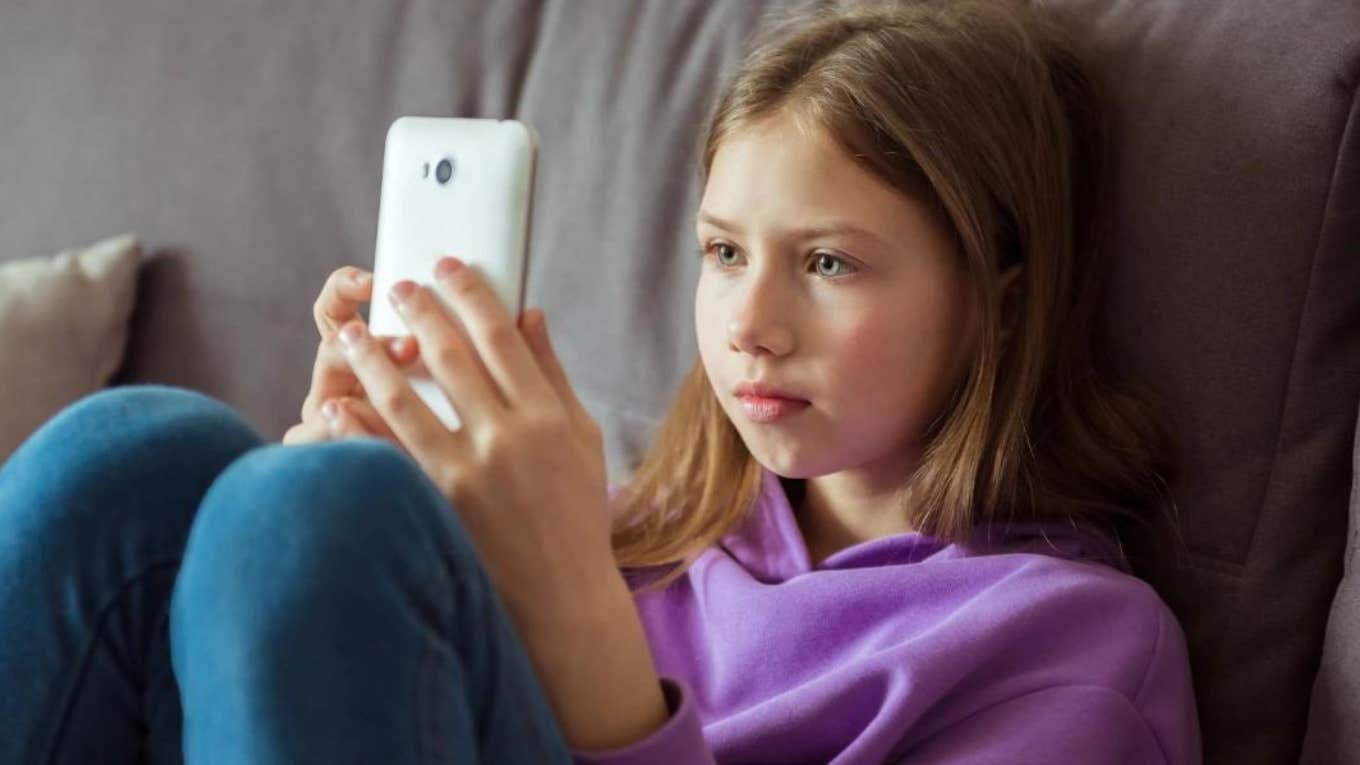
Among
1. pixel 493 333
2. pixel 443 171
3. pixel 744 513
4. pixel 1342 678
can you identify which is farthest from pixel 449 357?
pixel 1342 678

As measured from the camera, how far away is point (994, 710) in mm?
960

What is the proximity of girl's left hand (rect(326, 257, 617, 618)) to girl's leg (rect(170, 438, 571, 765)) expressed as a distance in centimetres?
12

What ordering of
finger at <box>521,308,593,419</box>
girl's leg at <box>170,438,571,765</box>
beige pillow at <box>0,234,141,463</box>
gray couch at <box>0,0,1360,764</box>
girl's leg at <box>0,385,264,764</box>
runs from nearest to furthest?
girl's leg at <box>170,438,571,765</box> → girl's leg at <box>0,385,264,764</box> → finger at <box>521,308,593,419</box> → gray couch at <box>0,0,1360,764</box> → beige pillow at <box>0,234,141,463</box>

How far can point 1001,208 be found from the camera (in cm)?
107

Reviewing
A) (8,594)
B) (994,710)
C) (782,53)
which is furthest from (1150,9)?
(8,594)

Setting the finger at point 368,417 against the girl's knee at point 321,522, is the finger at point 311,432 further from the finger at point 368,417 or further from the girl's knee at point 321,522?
the girl's knee at point 321,522

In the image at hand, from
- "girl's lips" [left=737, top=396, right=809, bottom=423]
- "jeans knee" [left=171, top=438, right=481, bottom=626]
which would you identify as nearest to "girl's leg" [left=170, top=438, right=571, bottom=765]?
"jeans knee" [left=171, top=438, right=481, bottom=626]

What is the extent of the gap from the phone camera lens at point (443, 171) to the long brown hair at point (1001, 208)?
0.25m

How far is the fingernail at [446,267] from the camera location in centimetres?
90

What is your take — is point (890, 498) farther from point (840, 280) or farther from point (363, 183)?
point (363, 183)

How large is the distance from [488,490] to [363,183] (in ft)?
2.31

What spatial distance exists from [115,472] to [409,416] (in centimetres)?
16

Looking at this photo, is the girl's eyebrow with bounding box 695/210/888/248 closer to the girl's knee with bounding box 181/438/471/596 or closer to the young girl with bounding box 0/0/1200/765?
→ the young girl with bounding box 0/0/1200/765

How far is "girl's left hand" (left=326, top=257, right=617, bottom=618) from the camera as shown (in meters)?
0.85
